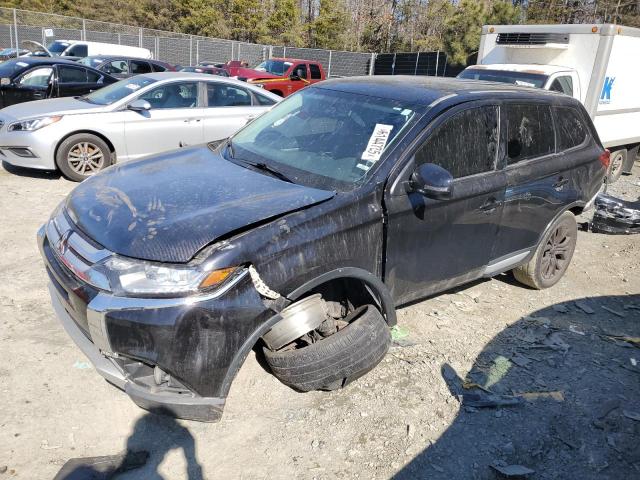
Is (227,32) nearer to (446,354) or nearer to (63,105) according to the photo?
(63,105)

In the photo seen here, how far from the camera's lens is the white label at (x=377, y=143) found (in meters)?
3.35

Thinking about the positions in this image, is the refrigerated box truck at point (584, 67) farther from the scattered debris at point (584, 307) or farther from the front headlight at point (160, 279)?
the front headlight at point (160, 279)

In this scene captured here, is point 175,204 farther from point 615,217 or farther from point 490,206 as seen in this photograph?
point 615,217

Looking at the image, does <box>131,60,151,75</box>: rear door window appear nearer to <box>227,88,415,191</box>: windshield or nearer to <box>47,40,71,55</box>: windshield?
<box>47,40,71,55</box>: windshield

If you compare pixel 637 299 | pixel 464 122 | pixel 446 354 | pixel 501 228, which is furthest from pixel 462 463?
pixel 637 299

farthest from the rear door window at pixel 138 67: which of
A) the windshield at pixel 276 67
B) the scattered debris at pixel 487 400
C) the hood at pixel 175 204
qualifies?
the scattered debris at pixel 487 400

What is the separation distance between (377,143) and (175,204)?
1.34 metres

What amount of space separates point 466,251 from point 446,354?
0.76m

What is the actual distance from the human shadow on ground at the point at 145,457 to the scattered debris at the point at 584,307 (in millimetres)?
3674

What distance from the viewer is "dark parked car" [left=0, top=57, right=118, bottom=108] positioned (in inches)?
386

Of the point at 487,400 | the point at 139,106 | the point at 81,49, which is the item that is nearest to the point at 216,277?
the point at 487,400

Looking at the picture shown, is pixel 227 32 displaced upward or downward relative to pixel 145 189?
upward

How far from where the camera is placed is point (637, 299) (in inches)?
204

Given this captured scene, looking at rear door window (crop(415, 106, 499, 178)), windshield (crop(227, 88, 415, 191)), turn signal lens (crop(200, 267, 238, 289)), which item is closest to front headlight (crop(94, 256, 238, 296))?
turn signal lens (crop(200, 267, 238, 289))
